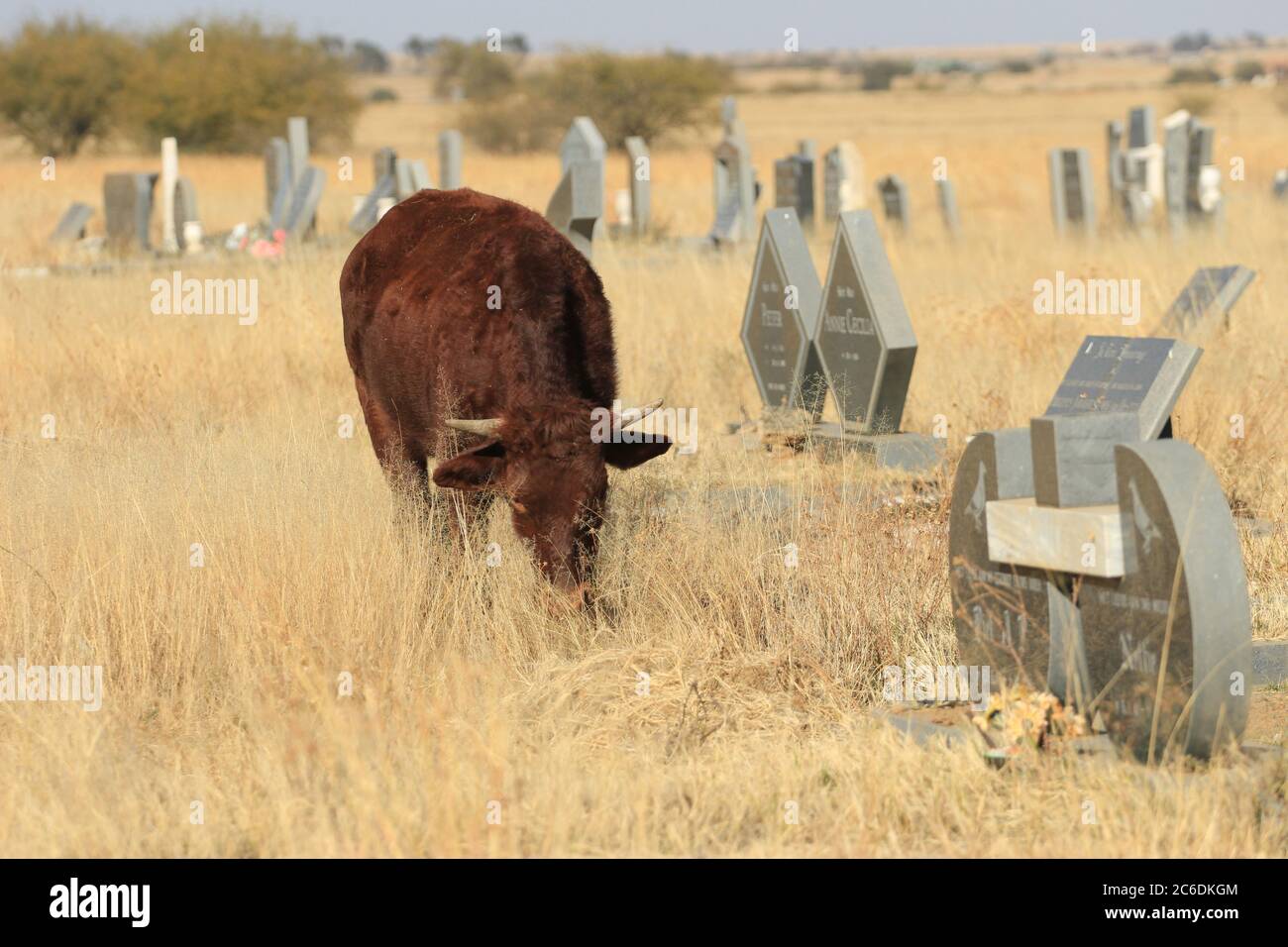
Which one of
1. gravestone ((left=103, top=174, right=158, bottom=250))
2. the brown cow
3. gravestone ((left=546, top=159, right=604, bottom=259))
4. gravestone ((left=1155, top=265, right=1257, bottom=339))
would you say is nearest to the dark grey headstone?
the brown cow

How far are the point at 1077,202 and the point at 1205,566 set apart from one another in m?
17.8

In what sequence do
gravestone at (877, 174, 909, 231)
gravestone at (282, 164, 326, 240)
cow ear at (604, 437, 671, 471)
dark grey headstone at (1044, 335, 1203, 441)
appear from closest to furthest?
dark grey headstone at (1044, 335, 1203, 441)
cow ear at (604, 437, 671, 471)
gravestone at (282, 164, 326, 240)
gravestone at (877, 174, 909, 231)

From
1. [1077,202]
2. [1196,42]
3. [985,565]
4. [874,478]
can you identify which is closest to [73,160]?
[1077,202]

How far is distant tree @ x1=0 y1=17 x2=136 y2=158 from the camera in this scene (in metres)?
47.4

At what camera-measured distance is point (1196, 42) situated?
172 meters

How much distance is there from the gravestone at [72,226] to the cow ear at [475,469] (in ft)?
55.2

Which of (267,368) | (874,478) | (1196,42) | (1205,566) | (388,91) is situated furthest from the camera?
(1196,42)

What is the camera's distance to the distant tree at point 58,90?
47.4 meters

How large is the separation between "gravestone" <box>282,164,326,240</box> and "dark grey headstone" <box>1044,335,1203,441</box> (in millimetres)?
15227

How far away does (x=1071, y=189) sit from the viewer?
21.2 metres

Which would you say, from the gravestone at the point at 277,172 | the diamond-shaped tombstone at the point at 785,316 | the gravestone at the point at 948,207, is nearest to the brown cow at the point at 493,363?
the diamond-shaped tombstone at the point at 785,316

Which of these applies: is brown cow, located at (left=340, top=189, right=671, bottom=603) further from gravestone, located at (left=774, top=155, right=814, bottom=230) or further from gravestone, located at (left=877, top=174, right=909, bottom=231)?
gravestone, located at (left=877, top=174, right=909, bottom=231)
